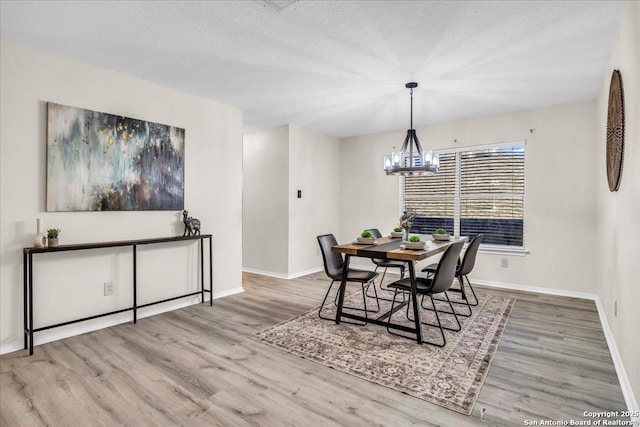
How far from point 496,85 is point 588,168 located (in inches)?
70.9

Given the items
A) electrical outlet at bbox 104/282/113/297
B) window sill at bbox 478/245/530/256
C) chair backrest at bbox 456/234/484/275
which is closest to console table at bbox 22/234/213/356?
electrical outlet at bbox 104/282/113/297

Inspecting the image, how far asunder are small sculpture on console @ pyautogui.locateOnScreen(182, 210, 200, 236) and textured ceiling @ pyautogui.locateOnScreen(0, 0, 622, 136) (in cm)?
149

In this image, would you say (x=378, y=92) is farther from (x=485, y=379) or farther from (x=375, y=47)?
(x=485, y=379)

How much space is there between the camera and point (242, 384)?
224 centimetres

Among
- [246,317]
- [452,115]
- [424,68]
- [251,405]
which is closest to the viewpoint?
[251,405]

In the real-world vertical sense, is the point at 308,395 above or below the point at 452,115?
below

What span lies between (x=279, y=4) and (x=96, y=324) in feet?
10.8

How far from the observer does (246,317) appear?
11.8ft

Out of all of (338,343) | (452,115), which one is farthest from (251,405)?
(452,115)

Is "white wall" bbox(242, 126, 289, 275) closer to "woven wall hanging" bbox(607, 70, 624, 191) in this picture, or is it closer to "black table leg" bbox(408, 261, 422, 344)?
"black table leg" bbox(408, 261, 422, 344)

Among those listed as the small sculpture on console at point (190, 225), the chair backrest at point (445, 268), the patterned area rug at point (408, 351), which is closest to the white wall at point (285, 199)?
the small sculpture on console at point (190, 225)

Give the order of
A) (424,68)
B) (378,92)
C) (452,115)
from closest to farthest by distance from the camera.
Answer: (424,68) < (378,92) < (452,115)

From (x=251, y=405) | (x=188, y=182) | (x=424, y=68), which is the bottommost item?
(x=251, y=405)

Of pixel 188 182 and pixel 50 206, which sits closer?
pixel 50 206
